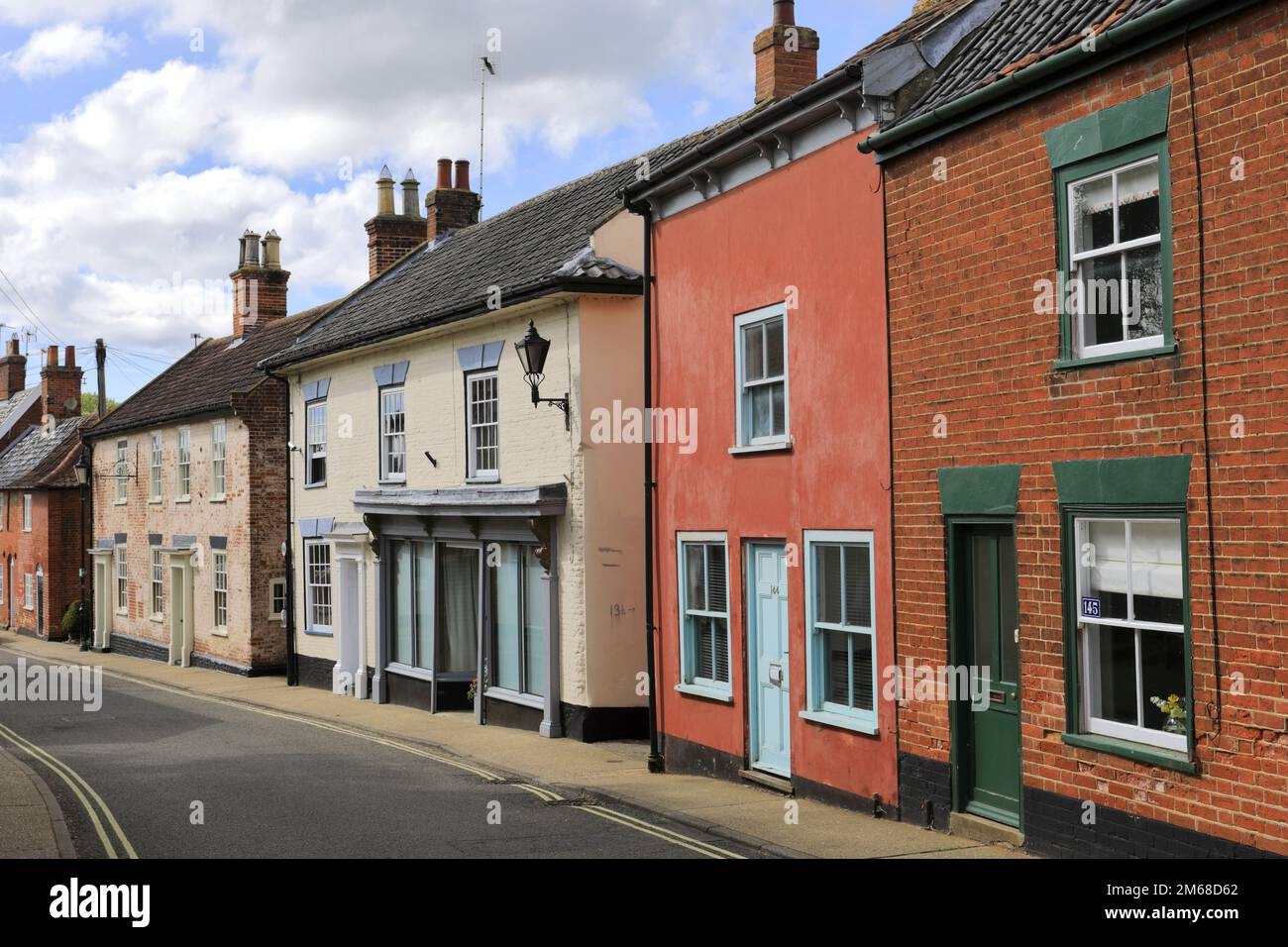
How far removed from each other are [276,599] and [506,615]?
1169 centimetres

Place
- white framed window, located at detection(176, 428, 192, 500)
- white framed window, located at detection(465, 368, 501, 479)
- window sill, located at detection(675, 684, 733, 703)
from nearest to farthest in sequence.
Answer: window sill, located at detection(675, 684, 733, 703), white framed window, located at detection(465, 368, 501, 479), white framed window, located at detection(176, 428, 192, 500)

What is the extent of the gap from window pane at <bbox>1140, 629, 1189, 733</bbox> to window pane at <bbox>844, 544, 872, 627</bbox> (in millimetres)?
3338

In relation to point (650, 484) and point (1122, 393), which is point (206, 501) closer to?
point (650, 484)

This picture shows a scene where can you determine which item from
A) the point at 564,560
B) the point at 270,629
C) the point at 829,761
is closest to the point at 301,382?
the point at 270,629

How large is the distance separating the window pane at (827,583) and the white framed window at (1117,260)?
3.79 meters

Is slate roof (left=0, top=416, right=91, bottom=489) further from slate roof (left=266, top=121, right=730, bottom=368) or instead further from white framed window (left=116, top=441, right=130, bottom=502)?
slate roof (left=266, top=121, right=730, bottom=368)

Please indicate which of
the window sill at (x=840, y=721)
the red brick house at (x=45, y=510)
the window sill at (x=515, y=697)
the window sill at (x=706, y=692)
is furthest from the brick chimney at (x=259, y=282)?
the window sill at (x=840, y=721)

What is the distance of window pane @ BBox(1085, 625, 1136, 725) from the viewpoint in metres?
9.02

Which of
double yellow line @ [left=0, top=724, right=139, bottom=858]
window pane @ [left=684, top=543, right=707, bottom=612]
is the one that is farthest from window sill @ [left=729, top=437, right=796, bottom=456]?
double yellow line @ [left=0, top=724, right=139, bottom=858]

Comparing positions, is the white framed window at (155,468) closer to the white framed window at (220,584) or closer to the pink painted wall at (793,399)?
the white framed window at (220,584)

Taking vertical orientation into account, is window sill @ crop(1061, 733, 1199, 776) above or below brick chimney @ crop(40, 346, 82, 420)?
below

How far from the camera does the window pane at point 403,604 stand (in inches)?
890

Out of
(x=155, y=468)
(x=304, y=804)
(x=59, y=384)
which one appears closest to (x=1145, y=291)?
(x=304, y=804)
